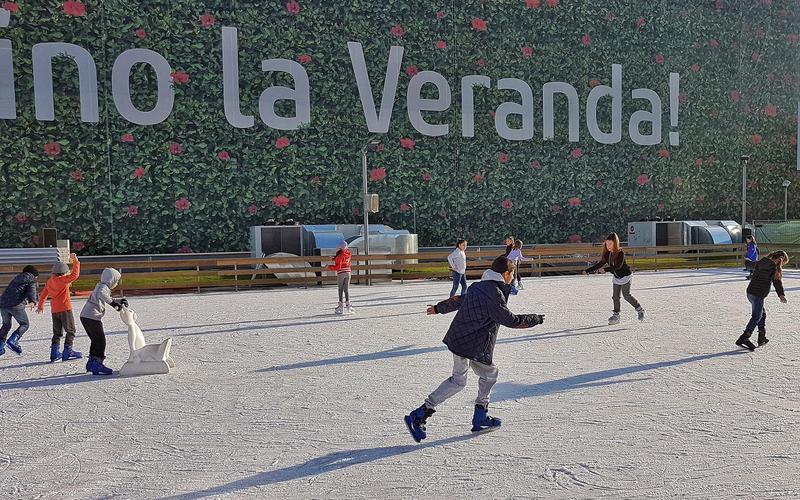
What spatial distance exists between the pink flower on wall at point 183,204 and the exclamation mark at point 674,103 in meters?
20.2

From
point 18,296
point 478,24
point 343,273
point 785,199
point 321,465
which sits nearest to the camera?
point 321,465

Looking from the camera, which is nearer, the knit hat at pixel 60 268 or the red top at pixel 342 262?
the knit hat at pixel 60 268

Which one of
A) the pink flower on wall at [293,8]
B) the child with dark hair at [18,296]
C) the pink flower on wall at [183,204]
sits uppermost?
the pink flower on wall at [293,8]

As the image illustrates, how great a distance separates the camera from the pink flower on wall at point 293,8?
22203mm

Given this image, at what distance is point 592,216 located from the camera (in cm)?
2639

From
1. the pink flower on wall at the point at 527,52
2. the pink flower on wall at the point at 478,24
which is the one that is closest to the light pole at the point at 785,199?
the pink flower on wall at the point at 527,52

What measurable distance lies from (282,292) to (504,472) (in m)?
13.7

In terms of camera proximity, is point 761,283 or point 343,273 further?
point 343,273

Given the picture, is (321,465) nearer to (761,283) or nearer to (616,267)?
(761,283)

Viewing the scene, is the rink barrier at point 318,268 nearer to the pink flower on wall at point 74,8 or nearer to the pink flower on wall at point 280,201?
the pink flower on wall at point 280,201

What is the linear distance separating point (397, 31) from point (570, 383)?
774 inches

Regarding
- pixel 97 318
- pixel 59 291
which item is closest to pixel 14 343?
pixel 59 291

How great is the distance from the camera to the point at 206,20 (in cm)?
2130

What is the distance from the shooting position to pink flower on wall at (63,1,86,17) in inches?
780
